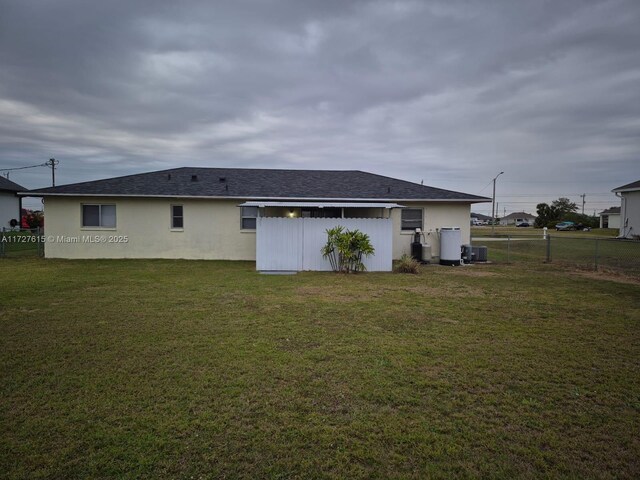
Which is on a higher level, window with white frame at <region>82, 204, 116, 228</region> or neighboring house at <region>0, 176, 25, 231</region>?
neighboring house at <region>0, 176, 25, 231</region>

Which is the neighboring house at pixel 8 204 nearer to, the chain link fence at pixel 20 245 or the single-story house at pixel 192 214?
the chain link fence at pixel 20 245

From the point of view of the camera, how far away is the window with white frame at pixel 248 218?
53.2 ft

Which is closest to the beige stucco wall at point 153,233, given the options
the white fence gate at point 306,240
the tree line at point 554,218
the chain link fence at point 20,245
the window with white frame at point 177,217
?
the window with white frame at point 177,217

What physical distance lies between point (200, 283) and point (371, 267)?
6142 millimetres

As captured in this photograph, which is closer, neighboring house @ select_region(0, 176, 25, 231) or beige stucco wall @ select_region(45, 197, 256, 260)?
beige stucco wall @ select_region(45, 197, 256, 260)

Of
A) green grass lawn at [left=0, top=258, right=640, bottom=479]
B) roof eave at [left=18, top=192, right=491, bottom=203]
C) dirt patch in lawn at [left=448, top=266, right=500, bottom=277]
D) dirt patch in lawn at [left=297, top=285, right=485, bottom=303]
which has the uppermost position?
roof eave at [left=18, top=192, right=491, bottom=203]

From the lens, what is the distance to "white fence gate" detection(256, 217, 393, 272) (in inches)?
505

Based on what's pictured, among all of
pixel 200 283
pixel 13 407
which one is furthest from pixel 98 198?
pixel 13 407

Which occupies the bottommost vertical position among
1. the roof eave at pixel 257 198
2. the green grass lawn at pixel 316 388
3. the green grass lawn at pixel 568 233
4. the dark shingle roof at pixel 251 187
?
the green grass lawn at pixel 316 388

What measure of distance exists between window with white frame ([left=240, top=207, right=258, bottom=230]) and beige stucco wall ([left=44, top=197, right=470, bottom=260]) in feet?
0.73

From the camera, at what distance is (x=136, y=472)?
247 centimetres

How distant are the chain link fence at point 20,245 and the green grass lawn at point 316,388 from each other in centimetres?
1125

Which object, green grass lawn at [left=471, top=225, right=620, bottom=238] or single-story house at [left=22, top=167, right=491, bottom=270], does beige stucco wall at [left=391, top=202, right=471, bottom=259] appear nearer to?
single-story house at [left=22, top=167, right=491, bottom=270]

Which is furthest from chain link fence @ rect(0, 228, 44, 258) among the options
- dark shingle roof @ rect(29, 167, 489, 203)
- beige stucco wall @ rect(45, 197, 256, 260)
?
dark shingle roof @ rect(29, 167, 489, 203)
